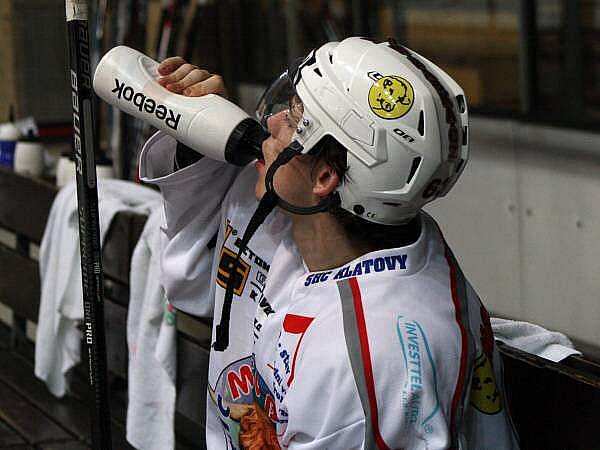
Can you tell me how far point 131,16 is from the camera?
249 inches

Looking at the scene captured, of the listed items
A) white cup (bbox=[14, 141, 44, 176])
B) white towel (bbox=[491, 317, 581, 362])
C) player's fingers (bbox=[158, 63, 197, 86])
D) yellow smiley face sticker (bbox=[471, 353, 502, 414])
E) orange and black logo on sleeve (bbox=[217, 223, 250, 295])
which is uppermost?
player's fingers (bbox=[158, 63, 197, 86])

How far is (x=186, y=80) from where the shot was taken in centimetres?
257

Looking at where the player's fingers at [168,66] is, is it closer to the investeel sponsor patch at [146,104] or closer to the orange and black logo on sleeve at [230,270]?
the investeel sponsor patch at [146,104]

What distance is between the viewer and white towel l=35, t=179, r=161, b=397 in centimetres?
424

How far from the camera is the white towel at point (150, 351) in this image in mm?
3670

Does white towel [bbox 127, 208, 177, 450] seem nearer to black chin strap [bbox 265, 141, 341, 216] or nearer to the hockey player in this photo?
the hockey player

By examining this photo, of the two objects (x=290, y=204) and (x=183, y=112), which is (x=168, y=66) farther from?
(x=290, y=204)

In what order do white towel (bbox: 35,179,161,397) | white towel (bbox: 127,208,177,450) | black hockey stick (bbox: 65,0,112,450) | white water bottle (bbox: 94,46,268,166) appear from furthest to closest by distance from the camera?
white towel (bbox: 35,179,161,397), white towel (bbox: 127,208,177,450), white water bottle (bbox: 94,46,268,166), black hockey stick (bbox: 65,0,112,450)

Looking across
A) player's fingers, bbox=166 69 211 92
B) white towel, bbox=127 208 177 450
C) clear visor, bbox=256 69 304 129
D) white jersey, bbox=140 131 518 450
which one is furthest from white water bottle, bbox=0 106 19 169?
clear visor, bbox=256 69 304 129

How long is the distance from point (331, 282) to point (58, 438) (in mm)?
2283

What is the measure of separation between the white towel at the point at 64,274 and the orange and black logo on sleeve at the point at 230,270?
1.43 m

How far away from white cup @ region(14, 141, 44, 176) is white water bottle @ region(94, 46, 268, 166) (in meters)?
2.53

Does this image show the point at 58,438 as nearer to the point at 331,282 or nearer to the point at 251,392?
the point at 251,392

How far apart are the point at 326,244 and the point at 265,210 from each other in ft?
0.55
